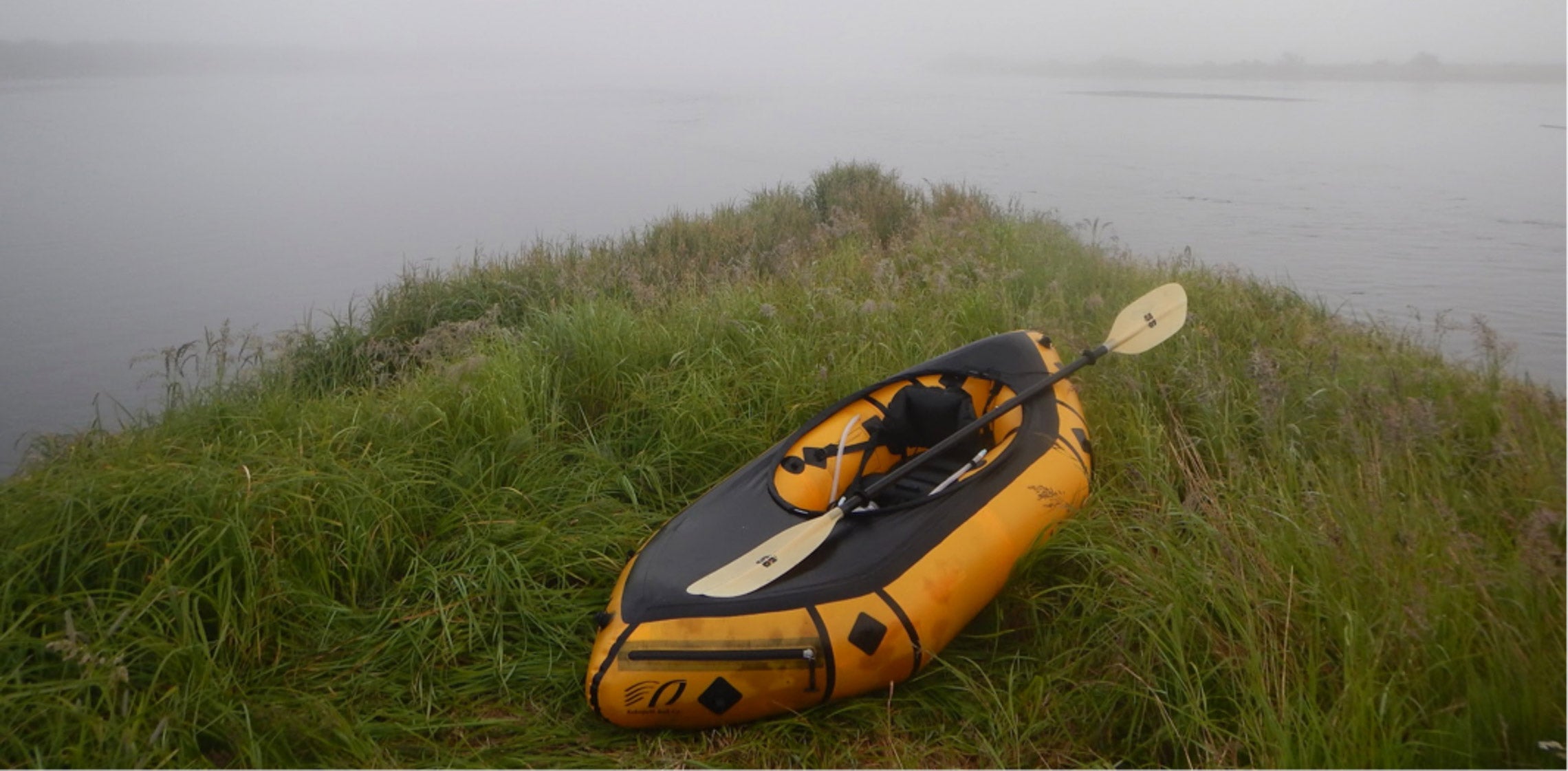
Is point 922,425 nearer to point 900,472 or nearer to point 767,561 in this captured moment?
point 900,472

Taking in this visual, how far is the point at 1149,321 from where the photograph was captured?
3.62 meters

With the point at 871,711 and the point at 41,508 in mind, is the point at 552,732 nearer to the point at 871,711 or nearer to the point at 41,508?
the point at 871,711

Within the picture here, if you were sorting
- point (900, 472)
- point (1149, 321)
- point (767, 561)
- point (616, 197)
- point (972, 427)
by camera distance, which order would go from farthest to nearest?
point (616, 197), point (1149, 321), point (972, 427), point (900, 472), point (767, 561)

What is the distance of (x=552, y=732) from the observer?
7.69 ft

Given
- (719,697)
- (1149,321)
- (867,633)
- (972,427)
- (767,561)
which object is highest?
(1149,321)

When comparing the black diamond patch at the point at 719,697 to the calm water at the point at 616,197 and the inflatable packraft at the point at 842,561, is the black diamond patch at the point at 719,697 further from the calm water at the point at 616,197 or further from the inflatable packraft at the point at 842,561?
the calm water at the point at 616,197

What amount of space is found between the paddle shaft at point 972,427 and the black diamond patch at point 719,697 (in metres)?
0.65

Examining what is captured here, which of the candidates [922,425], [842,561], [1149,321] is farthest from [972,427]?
[1149,321]

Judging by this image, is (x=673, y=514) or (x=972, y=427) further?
(x=673, y=514)

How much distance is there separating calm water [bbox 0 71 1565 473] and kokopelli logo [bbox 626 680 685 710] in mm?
2292

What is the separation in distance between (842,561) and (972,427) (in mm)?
772

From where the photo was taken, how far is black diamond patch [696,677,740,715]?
2.33 meters

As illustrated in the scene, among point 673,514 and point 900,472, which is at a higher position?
point 900,472

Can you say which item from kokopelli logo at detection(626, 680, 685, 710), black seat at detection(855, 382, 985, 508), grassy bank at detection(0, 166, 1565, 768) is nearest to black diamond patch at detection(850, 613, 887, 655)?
grassy bank at detection(0, 166, 1565, 768)
